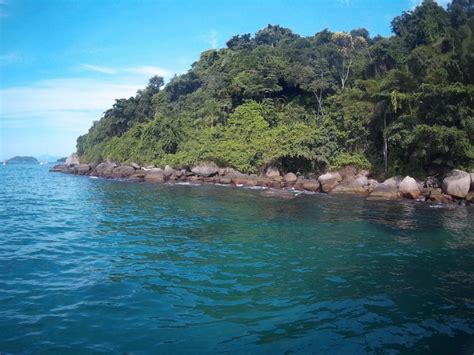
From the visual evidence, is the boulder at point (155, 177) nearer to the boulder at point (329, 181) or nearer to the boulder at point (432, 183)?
the boulder at point (329, 181)

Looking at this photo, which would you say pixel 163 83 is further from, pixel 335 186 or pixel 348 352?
pixel 348 352

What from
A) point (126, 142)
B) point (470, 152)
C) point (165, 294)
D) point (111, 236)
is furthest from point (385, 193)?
point (126, 142)

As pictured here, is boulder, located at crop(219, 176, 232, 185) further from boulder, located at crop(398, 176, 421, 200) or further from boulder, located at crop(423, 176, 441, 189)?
boulder, located at crop(423, 176, 441, 189)

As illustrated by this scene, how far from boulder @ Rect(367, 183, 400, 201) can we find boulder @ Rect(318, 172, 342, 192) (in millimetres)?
4284

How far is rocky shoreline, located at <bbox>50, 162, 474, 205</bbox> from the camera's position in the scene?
82.0 ft

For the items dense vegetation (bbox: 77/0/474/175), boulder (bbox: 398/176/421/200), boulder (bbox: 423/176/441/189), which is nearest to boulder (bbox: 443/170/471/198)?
boulder (bbox: 398/176/421/200)

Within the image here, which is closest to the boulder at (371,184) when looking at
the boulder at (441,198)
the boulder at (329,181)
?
the boulder at (329,181)

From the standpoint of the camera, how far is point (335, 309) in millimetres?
7496

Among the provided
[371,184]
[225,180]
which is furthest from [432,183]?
[225,180]

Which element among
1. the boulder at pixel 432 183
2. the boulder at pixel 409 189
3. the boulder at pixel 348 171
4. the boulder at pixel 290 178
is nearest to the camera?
the boulder at pixel 409 189

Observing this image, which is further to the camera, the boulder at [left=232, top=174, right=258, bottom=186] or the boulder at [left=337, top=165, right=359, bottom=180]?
the boulder at [left=232, top=174, right=258, bottom=186]

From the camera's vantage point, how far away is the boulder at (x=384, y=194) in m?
26.3

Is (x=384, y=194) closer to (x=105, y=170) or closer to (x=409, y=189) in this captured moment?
(x=409, y=189)

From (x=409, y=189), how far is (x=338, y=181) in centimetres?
679
